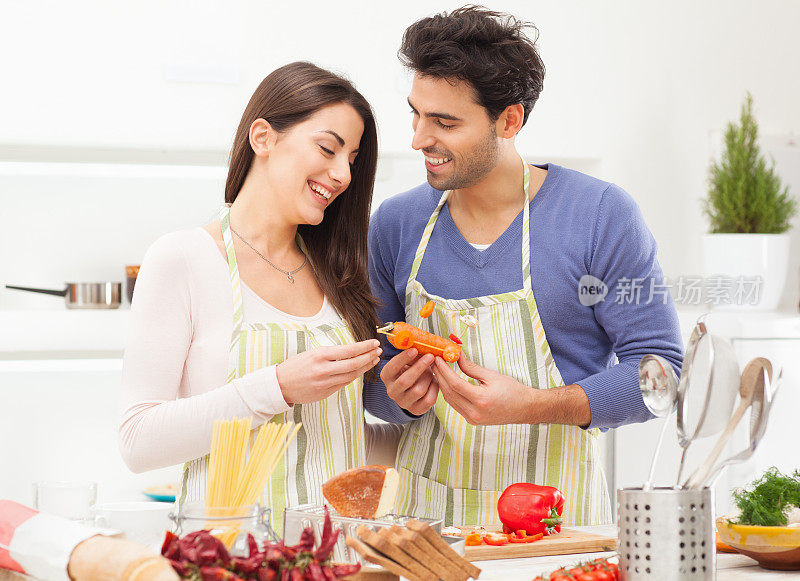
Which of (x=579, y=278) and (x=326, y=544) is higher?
(x=579, y=278)

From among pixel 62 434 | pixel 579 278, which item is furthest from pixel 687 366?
pixel 62 434

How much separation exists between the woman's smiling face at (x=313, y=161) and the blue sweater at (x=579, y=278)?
35cm

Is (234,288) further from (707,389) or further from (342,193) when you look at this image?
(707,389)

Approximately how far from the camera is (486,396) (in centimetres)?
165

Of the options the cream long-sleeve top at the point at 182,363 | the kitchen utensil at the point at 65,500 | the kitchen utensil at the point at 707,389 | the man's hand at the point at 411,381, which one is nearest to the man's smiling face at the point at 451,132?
the man's hand at the point at 411,381

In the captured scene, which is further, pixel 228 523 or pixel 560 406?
pixel 560 406

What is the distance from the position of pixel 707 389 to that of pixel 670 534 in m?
0.18

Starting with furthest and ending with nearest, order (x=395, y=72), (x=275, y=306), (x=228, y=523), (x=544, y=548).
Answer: (x=395, y=72) → (x=275, y=306) → (x=544, y=548) → (x=228, y=523)

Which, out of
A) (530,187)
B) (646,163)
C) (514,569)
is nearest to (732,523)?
(514,569)

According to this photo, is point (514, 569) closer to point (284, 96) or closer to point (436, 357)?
point (436, 357)

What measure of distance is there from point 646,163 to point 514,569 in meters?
2.50

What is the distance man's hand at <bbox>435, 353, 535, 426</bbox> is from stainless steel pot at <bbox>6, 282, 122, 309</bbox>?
1.69 m

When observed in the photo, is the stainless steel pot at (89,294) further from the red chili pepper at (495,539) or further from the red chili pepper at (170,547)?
the red chili pepper at (170,547)

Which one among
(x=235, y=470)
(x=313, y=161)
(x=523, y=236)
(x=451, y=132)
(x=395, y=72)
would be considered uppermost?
(x=395, y=72)
